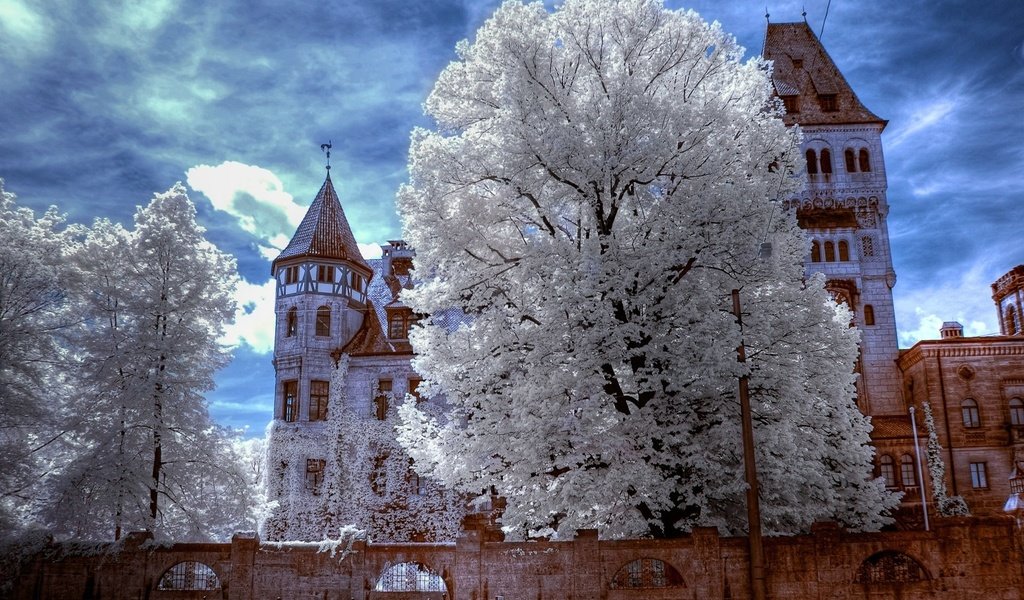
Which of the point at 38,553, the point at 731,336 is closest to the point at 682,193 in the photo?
the point at 731,336

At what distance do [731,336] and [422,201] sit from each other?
757 centimetres

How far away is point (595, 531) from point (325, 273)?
25.0 metres

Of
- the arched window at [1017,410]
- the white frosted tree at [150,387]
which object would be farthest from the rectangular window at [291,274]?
the arched window at [1017,410]

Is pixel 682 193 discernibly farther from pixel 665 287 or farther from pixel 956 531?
pixel 956 531

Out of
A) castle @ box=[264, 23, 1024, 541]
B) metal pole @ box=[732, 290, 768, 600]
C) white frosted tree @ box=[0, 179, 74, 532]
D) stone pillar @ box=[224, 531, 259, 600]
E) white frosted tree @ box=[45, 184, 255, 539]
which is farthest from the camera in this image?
castle @ box=[264, 23, 1024, 541]

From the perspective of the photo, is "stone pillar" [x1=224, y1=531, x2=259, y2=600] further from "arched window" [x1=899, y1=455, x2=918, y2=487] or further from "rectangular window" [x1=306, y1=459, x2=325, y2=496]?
"arched window" [x1=899, y1=455, x2=918, y2=487]

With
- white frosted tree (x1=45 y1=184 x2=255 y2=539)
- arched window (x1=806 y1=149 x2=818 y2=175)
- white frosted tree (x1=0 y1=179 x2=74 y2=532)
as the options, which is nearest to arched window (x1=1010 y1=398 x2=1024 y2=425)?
arched window (x1=806 y1=149 x2=818 y2=175)

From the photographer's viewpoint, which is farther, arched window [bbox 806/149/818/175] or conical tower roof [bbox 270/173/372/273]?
arched window [bbox 806/149/818/175]

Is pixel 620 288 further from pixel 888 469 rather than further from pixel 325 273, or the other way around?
pixel 888 469

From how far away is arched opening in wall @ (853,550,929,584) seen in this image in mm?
17062

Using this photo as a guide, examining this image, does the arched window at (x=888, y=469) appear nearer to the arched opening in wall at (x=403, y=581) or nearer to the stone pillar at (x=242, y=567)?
the arched opening in wall at (x=403, y=581)

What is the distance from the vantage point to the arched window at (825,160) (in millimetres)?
44688

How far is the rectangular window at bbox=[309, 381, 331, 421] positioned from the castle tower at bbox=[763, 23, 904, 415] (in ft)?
79.3

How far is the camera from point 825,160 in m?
44.9
